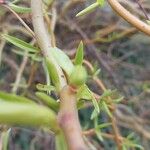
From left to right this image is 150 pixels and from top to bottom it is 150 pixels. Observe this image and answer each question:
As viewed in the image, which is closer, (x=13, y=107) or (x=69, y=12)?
(x=13, y=107)

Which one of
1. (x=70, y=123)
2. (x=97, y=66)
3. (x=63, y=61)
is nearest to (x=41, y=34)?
(x=63, y=61)

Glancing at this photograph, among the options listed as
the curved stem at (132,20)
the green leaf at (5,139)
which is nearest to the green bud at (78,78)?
the curved stem at (132,20)

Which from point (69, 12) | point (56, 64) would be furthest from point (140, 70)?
point (56, 64)

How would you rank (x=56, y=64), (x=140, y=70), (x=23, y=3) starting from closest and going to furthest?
(x=56, y=64) < (x=23, y=3) < (x=140, y=70)

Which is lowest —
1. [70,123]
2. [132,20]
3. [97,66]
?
[70,123]

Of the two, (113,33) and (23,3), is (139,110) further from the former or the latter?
(23,3)

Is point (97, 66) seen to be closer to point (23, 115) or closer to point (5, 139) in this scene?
point (5, 139)
